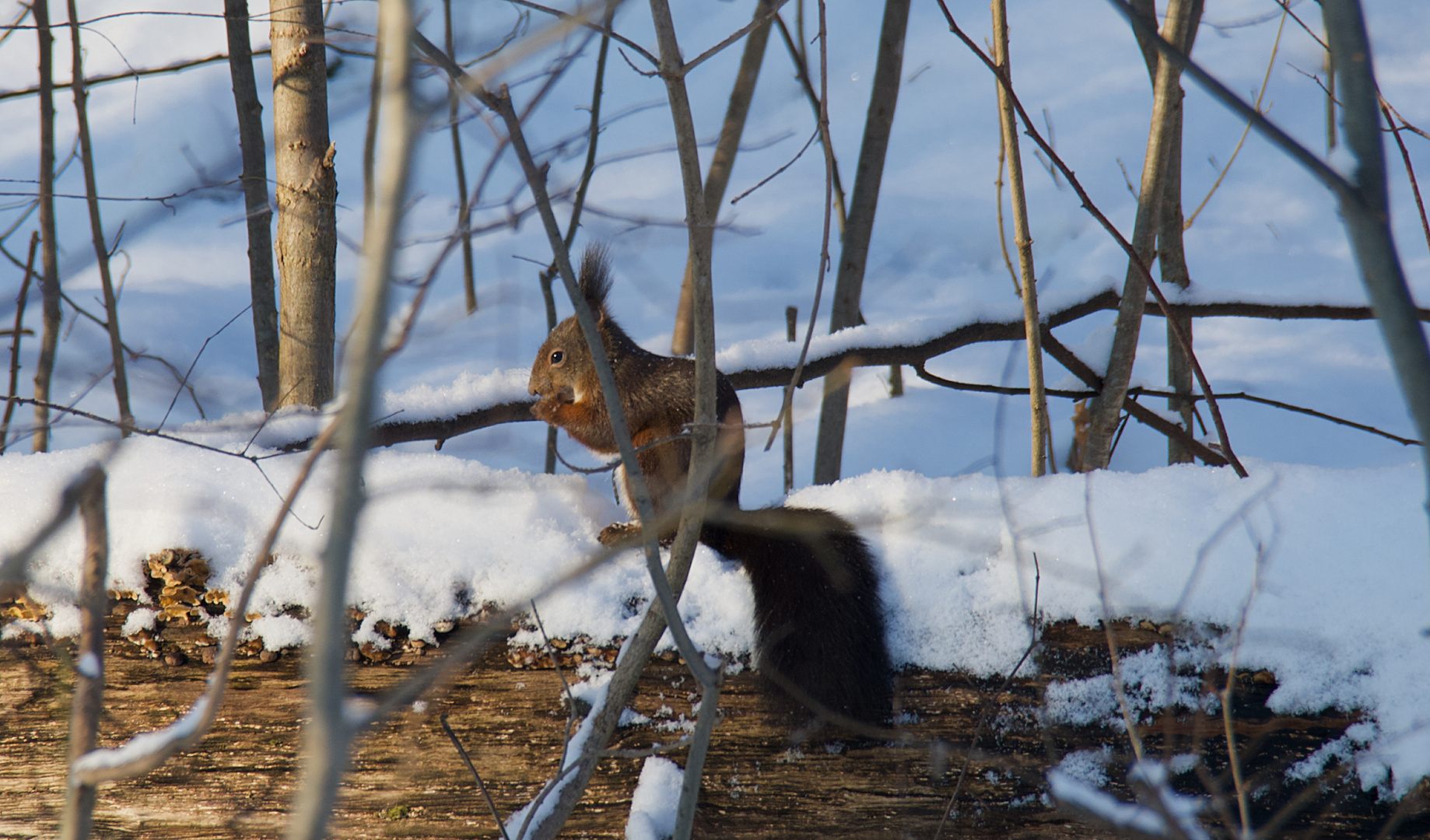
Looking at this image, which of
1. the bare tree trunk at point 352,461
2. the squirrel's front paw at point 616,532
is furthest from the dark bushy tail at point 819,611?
the bare tree trunk at point 352,461

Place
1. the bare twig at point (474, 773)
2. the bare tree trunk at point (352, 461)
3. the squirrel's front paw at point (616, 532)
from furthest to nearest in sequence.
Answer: the squirrel's front paw at point (616, 532)
the bare twig at point (474, 773)
the bare tree trunk at point (352, 461)

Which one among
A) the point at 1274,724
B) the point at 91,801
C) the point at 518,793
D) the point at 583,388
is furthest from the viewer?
the point at 583,388

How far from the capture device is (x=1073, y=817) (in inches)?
49.5

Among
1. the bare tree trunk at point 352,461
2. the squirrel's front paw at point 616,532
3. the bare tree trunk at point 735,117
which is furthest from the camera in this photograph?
the bare tree trunk at point 735,117

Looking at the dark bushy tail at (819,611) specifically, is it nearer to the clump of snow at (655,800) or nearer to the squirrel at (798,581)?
the squirrel at (798,581)

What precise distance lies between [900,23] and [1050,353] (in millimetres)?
1149

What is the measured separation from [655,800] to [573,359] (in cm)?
135

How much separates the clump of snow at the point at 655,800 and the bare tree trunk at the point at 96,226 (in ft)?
3.44

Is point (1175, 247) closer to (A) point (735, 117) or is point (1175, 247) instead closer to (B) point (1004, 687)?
(A) point (735, 117)

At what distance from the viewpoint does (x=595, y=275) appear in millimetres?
2293

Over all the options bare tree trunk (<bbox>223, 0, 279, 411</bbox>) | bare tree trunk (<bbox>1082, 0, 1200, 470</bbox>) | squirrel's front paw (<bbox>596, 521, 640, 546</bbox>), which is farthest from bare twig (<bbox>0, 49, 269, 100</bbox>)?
bare tree trunk (<bbox>1082, 0, 1200, 470</bbox>)

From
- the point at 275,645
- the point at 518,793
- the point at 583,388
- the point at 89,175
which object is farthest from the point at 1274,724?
the point at 89,175

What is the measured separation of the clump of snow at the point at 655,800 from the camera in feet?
4.14

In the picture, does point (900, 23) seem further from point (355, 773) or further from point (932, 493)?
point (355, 773)
